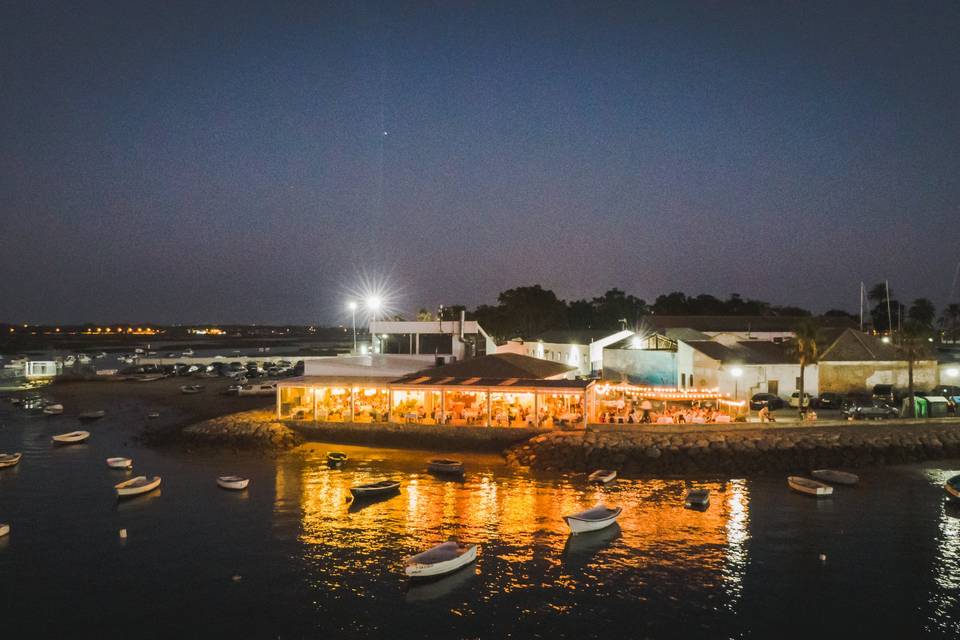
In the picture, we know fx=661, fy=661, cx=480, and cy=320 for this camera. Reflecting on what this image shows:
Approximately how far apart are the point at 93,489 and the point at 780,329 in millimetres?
53834

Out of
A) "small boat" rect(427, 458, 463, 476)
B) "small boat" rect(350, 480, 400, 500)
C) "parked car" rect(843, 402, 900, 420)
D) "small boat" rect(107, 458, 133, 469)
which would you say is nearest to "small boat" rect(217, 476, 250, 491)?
"small boat" rect(350, 480, 400, 500)

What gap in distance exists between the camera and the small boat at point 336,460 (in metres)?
30.2

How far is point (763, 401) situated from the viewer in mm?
36062

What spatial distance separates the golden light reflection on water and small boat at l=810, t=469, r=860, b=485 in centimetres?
303

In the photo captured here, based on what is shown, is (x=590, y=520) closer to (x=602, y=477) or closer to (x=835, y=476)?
(x=602, y=477)

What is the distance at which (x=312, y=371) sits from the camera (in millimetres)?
42938

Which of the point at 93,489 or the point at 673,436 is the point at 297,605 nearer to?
the point at 93,489

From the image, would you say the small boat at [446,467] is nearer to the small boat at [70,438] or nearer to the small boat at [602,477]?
the small boat at [602,477]

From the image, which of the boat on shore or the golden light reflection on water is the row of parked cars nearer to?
the boat on shore

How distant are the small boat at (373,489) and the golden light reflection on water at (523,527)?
0.41 meters

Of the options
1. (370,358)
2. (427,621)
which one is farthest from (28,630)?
(370,358)

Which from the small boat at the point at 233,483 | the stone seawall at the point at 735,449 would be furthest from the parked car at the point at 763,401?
the small boat at the point at 233,483

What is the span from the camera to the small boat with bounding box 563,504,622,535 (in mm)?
20875

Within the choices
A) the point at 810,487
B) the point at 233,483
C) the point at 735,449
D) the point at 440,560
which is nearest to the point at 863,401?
the point at 735,449
